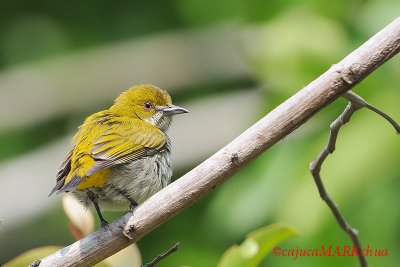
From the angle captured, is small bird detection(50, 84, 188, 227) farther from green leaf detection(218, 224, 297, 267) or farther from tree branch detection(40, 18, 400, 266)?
green leaf detection(218, 224, 297, 267)

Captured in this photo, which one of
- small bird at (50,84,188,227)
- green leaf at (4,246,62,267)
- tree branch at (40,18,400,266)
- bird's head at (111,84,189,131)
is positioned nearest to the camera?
tree branch at (40,18,400,266)

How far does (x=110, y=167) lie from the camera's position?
427 centimetres

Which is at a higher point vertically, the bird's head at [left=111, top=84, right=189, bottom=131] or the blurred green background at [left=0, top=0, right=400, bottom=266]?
the bird's head at [left=111, top=84, right=189, bottom=131]

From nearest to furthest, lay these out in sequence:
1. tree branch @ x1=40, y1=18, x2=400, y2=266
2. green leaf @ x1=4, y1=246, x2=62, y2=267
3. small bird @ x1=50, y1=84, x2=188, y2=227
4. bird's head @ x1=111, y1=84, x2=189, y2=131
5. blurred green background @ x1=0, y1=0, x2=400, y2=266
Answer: tree branch @ x1=40, y1=18, x2=400, y2=266 → green leaf @ x1=4, y1=246, x2=62, y2=267 → small bird @ x1=50, y1=84, x2=188, y2=227 → blurred green background @ x1=0, y1=0, x2=400, y2=266 → bird's head @ x1=111, y1=84, x2=189, y2=131

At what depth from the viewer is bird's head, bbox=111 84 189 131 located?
5059 millimetres

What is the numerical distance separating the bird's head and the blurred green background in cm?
52

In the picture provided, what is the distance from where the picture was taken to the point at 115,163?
4.17 metres

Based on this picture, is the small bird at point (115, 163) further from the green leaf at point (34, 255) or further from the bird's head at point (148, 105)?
the green leaf at point (34, 255)

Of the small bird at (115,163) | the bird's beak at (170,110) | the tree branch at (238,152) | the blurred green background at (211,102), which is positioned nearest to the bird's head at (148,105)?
the bird's beak at (170,110)

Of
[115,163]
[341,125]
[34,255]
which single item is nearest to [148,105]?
[115,163]

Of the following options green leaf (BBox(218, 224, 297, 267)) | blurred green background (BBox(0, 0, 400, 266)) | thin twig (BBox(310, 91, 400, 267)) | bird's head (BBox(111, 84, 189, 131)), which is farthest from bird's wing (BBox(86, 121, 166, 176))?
thin twig (BBox(310, 91, 400, 267))

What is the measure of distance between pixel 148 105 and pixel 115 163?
101 cm

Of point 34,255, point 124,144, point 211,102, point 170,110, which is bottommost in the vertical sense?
point 211,102

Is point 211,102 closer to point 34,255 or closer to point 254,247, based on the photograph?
point 34,255
